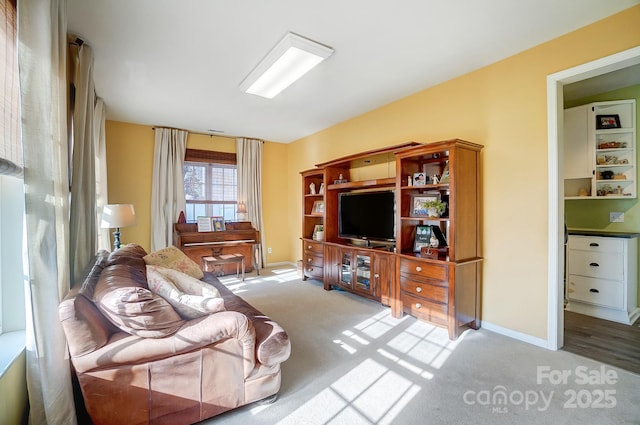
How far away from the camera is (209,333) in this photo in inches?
63.2

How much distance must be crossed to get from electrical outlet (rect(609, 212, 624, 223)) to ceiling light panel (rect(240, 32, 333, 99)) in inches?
154

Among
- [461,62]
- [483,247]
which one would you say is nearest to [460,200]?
[483,247]

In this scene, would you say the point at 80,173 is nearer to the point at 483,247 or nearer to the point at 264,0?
the point at 264,0

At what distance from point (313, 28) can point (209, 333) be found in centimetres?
237

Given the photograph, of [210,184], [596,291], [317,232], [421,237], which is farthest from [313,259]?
[596,291]

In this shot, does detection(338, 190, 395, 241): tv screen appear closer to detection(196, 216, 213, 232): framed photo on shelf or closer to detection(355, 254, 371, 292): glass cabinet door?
detection(355, 254, 371, 292): glass cabinet door

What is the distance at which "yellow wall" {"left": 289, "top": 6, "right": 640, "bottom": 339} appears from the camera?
2.35 metres

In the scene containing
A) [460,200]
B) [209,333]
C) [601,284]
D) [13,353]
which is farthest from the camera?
[601,284]

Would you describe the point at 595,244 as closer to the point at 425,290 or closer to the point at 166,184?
the point at 425,290

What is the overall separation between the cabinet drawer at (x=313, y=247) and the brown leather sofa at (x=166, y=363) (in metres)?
2.68

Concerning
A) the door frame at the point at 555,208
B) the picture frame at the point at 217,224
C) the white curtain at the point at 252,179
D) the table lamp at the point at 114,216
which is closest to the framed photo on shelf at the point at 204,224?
the picture frame at the point at 217,224

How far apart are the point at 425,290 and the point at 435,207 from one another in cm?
89

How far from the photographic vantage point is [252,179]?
5.81 m

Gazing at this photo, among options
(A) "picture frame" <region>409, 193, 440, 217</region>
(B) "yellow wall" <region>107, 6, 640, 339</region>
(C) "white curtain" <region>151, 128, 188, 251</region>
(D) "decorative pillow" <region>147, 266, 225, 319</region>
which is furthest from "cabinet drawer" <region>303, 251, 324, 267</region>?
(D) "decorative pillow" <region>147, 266, 225, 319</region>
